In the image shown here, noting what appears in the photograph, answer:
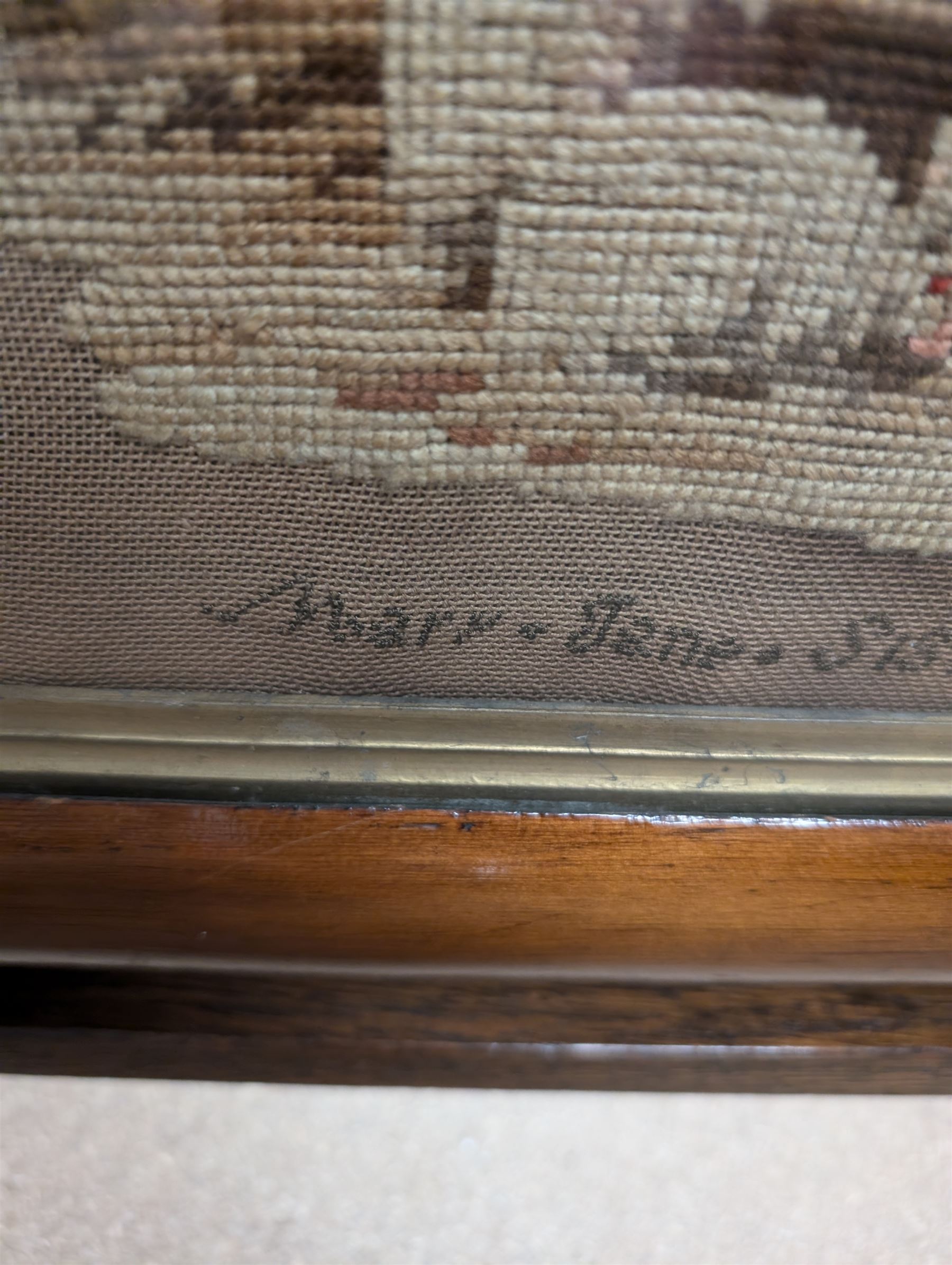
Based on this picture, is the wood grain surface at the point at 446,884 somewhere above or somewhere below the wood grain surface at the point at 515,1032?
above

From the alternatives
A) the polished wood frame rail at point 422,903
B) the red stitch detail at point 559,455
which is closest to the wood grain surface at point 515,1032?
the polished wood frame rail at point 422,903

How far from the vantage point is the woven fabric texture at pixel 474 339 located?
0.17m

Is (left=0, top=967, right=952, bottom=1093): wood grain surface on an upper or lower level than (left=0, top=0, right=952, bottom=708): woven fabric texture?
lower

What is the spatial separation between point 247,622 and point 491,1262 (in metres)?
0.23

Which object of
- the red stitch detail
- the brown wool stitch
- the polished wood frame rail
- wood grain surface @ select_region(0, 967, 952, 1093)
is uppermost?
the brown wool stitch

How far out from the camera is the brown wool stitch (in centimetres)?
17

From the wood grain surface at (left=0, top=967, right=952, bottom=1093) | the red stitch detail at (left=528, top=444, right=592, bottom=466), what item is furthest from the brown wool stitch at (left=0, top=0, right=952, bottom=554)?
the wood grain surface at (left=0, top=967, right=952, bottom=1093)

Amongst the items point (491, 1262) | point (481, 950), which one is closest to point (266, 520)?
point (481, 950)

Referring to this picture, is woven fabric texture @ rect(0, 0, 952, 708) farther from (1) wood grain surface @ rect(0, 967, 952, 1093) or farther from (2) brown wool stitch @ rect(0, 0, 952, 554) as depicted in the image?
(1) wood grain surface @ rect(0, 967, 952, 1093)

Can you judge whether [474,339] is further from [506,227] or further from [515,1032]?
[515,1032]

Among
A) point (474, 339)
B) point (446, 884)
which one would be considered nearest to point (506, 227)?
point (474, 339)

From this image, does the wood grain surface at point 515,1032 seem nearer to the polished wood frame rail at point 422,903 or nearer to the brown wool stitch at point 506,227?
the polished wood frame rail at point 422,903

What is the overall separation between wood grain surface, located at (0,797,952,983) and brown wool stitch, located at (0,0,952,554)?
0.09 meters

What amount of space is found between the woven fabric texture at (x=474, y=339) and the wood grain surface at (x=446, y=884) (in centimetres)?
4
